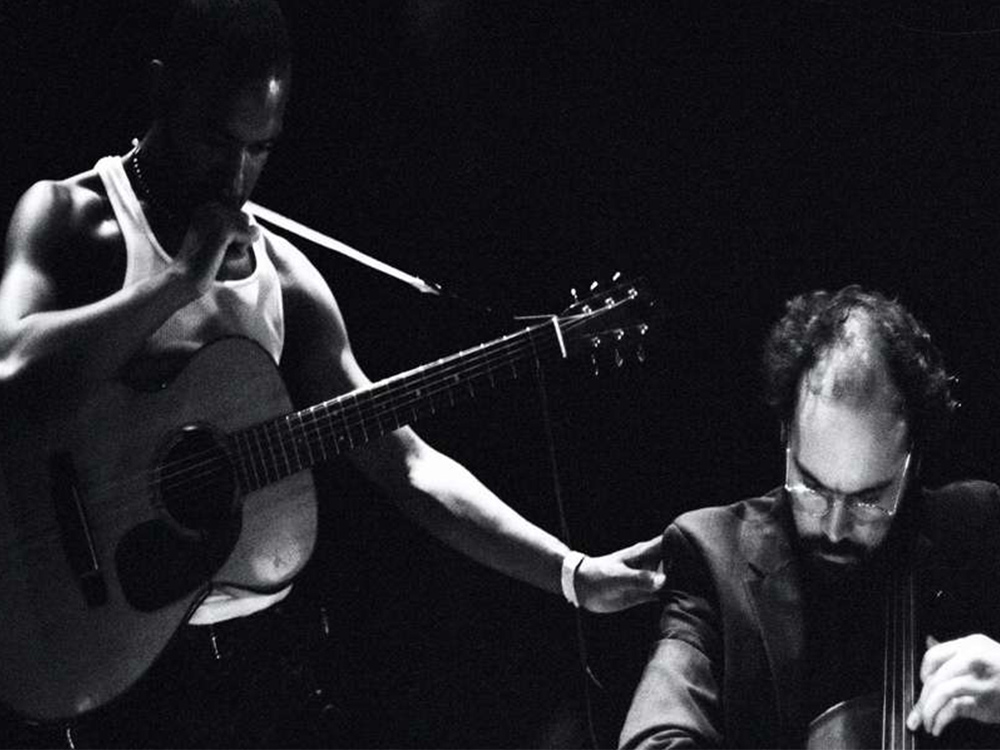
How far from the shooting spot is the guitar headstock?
2164mm

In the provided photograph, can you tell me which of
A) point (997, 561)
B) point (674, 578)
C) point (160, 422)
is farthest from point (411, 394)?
point (997, 561)

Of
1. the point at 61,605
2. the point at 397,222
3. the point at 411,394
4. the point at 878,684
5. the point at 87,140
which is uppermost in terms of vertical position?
the point at 87,140

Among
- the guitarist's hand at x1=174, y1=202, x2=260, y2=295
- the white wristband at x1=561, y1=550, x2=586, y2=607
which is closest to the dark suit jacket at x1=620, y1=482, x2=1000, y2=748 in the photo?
the white wristband at x1=561, y1=550, x2=586, y2=607

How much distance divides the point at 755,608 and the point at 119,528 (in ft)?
3.68

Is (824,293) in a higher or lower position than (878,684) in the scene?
higher

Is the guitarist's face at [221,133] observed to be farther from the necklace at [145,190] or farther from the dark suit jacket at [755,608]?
the dark suit jacket at [755,608]

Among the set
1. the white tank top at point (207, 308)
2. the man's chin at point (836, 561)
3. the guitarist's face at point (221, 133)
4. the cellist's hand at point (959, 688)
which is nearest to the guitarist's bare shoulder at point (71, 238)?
the white tank top at point (207, 308)

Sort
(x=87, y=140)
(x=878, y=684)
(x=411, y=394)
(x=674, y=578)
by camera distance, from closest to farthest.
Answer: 1. (x=878, y=684)
2. (x=674, y=578)
3. (x=411, y=394)
4. (x=87, y=140)

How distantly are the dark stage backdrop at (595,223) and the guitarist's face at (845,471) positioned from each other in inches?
21.9

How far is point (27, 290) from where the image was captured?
1.89 m

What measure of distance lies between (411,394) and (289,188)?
2.11ft

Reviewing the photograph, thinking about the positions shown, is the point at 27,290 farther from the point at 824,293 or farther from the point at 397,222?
the point at 824,293

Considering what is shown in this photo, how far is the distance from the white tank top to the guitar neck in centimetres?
19

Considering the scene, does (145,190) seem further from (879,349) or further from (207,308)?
(879,349)
